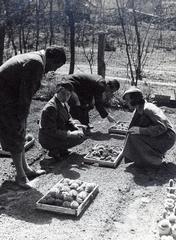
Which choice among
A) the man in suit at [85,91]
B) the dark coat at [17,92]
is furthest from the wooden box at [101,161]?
the man in suit at [85,91]

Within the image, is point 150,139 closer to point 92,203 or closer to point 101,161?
point 101,161

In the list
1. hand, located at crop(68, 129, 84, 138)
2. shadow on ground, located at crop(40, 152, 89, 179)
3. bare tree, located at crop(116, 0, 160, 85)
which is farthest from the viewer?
bare tree, located at crop(116, 0, 160, 85)

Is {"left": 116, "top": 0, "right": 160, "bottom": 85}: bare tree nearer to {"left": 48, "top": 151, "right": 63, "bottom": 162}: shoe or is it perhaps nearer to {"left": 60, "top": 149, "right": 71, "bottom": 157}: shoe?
{"left": 60, "top": 149, "right": 71, "bottom": 157}: shoe

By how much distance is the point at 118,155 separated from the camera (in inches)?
249

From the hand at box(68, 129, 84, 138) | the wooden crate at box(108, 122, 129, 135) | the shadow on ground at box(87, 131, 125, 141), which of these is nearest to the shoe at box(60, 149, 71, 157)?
the hand at box(68, 129, 84, 138)

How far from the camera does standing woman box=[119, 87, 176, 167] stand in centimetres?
586

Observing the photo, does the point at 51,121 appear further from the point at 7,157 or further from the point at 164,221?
the point at 164,221

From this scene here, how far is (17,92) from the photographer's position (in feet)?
16.7

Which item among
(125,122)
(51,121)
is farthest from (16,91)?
(125,122)

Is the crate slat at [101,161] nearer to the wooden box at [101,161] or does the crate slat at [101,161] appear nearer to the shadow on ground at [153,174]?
the wooden box at [101,161]

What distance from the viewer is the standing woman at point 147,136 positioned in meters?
5.86

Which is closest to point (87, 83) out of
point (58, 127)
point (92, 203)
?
point (58, 127)

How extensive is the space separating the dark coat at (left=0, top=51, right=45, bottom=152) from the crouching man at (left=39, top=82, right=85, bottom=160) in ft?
3.01

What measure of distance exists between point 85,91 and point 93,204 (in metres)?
3.13
